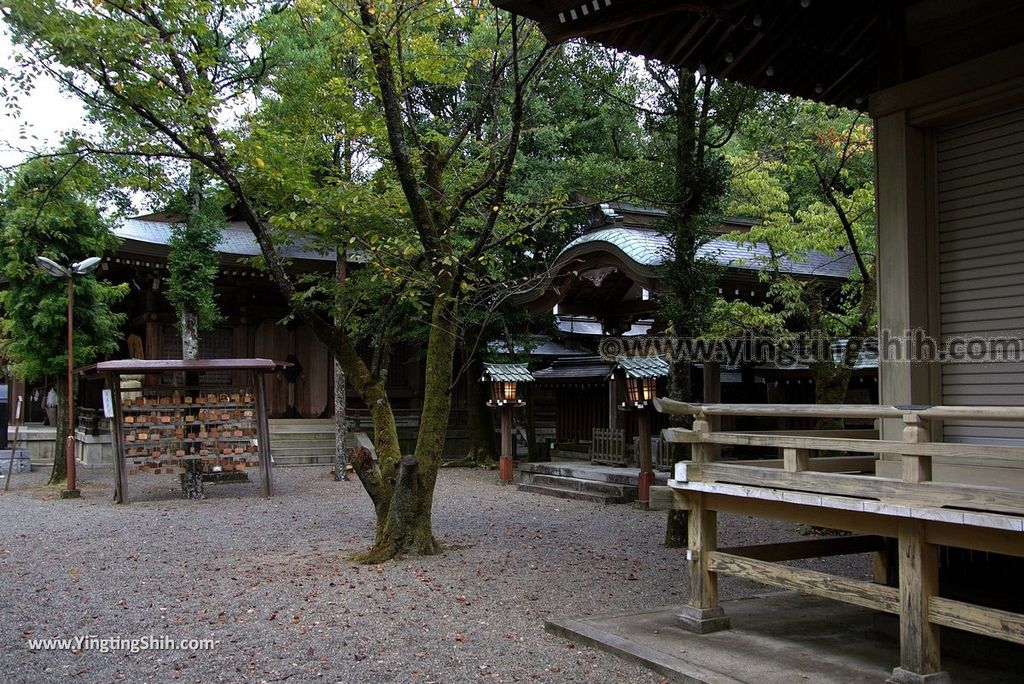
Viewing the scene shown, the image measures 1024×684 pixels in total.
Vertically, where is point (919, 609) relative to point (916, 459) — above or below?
below

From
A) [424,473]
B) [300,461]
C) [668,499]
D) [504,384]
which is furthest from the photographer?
[300,461]

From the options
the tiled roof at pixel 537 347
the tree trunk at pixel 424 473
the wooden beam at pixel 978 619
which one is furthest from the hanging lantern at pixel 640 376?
the wooden beam at pixel 978 619

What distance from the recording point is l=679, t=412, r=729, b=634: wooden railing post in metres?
6.28

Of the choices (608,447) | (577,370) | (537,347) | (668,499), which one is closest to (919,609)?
(668,499)

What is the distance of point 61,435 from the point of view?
53.5 ft

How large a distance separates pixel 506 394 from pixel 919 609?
41.0 ft

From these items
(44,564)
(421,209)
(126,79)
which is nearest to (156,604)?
(44,564)

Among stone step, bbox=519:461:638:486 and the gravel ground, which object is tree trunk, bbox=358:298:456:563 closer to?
the gravel ground

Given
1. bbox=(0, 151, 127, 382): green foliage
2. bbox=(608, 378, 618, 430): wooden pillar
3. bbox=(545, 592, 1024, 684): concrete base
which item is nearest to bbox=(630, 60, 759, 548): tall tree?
bbox=(545, 592, 1024, 684): concrete base

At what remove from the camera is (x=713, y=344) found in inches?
538

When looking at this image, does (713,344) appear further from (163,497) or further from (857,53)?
(163,497)

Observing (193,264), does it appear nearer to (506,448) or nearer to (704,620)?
(506,448)

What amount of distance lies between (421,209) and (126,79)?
11.1 feet

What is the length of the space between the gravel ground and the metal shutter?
3.00 metres
